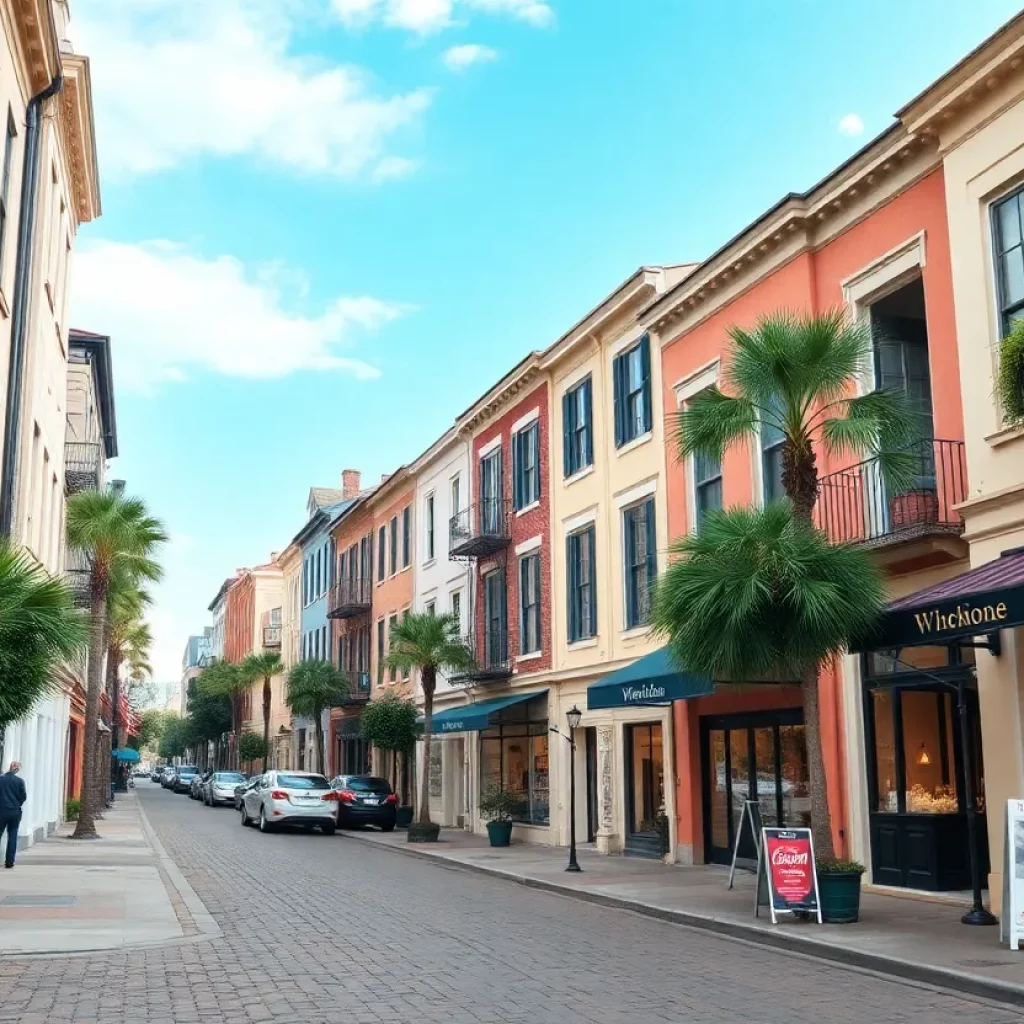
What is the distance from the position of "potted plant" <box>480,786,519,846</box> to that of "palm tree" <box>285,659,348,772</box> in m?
14.6

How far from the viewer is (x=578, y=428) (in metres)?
25.2

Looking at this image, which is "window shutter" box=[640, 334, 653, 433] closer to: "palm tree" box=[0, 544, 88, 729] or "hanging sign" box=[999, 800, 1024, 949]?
"hanging sign" box=[999, 800, 1024, 949]

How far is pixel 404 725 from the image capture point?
3238 centimetres

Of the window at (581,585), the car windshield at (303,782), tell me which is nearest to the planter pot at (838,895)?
the window at (581,585)

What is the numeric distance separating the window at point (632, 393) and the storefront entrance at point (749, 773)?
5560 mm

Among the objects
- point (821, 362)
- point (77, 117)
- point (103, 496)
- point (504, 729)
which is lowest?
point (504, 729)

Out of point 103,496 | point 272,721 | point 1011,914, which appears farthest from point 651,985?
point 272,721

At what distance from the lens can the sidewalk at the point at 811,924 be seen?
959 centimetres

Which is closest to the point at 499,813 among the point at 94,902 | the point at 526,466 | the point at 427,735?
the point at 427,735

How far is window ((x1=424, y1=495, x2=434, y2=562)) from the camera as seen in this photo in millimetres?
35094

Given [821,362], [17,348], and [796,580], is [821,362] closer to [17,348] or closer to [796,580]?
[796,580]

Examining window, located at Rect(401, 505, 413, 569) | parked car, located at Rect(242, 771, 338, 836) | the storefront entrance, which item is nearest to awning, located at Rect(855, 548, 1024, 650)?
the storefront entrance

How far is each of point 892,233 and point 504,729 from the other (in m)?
16.3

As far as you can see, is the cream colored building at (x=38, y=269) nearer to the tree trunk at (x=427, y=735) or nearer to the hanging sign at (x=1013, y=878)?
the tree trunk at (x=427, y=735)
